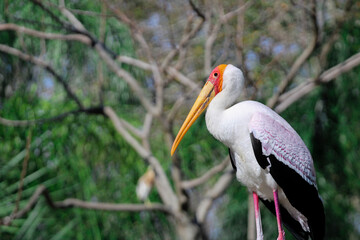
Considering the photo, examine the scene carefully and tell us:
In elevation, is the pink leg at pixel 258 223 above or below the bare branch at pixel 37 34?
below

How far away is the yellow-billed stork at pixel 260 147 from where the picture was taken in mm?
2781

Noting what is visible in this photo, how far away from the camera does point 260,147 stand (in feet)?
9.11

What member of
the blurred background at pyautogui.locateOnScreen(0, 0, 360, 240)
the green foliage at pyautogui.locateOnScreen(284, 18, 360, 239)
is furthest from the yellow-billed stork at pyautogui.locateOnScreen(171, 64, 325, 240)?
the green foliage at pyautogui.locateOnScreen(284, 18, 360, 239)

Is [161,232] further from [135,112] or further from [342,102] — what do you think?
[342,102]

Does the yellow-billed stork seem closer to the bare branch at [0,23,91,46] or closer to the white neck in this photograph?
the white neck

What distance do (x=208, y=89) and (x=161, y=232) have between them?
375 centimetres

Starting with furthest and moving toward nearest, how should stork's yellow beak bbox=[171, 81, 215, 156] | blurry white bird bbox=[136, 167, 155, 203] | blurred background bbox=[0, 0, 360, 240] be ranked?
blurred background bbox=[0, 0, 360, 240], blurry white bird bbox=[136, 167, 155, 203], stork's yellow beak bbox=[171, 81, 215, 156]

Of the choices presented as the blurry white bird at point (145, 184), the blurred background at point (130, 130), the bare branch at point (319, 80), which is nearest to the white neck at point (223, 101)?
the bare branch at point (319, 80)

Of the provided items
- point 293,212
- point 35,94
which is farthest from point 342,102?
point 293,212

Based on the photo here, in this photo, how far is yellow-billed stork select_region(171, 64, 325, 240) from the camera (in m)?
2.78

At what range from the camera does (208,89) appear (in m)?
2.94

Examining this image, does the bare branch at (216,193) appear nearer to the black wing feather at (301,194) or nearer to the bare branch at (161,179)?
the bare branch at (161,179)

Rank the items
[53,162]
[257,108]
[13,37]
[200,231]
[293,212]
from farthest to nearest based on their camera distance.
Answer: [13,37], [53,162], [200,231], [293,212], [257,108]

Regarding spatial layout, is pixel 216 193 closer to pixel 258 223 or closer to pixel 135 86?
pixel 135 86
